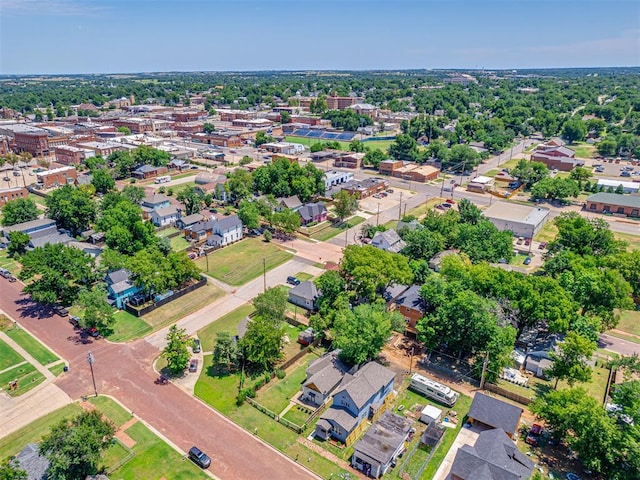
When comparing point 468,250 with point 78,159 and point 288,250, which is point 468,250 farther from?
point 78,159

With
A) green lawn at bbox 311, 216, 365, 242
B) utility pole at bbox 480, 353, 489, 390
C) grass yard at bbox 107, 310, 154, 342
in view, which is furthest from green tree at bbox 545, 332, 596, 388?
green lawn at bbox 311, 216, 365, 242

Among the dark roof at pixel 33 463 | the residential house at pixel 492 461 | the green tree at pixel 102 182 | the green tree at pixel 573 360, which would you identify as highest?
the green tree at pixel 102 182

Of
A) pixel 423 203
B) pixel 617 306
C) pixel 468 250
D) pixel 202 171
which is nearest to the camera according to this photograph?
pixel 617 306

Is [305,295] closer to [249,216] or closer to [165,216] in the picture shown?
[249,216]

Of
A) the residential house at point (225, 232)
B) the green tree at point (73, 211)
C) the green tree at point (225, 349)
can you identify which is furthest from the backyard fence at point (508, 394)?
the green tree at point (73, 211)

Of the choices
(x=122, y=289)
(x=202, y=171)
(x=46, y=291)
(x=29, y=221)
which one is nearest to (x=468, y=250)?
(x=122, y=289)

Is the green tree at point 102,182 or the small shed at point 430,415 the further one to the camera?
the green tree at point 102,182

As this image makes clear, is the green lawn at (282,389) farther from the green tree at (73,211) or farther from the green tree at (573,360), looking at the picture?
the green tree at (73,211)
